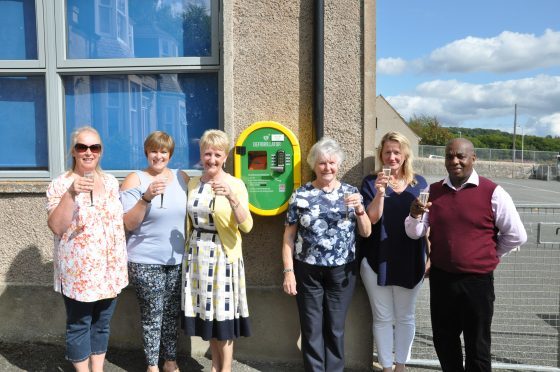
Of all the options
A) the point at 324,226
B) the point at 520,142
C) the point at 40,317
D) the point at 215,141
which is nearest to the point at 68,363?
the point at 40,317

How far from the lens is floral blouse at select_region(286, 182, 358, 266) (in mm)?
3186

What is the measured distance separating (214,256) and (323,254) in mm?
743

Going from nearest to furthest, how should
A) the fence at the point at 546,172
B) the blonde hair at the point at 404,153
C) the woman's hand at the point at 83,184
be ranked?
1. the woman's hand at the point at 83,184
2. the blonde hair at the point at 404,153
3. the fence at the point at 546,172

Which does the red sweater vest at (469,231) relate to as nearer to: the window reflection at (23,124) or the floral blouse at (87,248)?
the floral blouse at (87,248)

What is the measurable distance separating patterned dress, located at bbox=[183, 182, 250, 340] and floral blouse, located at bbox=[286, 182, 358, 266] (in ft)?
1.69

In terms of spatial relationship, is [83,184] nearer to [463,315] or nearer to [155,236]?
[155,236]

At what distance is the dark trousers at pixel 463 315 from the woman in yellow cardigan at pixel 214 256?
1.31 m

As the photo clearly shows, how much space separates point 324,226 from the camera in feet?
10.5

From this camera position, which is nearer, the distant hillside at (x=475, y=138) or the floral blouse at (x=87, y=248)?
the floral blouse at (x=87, y=248)

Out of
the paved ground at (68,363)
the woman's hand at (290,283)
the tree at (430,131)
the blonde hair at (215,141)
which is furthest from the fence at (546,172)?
the blonde hair at (215,141)

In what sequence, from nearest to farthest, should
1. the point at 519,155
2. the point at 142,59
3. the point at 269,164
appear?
the point at 269,164, the point at 142,59, the point at 519,155

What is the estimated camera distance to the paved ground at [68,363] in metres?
3.70

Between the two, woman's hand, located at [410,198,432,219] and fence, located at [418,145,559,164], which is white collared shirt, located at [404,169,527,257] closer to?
woman's hand, located at [410,198,432,219]

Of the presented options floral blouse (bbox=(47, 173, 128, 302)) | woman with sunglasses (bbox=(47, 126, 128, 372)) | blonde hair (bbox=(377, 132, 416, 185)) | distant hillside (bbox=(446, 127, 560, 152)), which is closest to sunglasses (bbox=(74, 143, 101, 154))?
woman with sunglasses (bbox=(47, 126, 128, 372))
